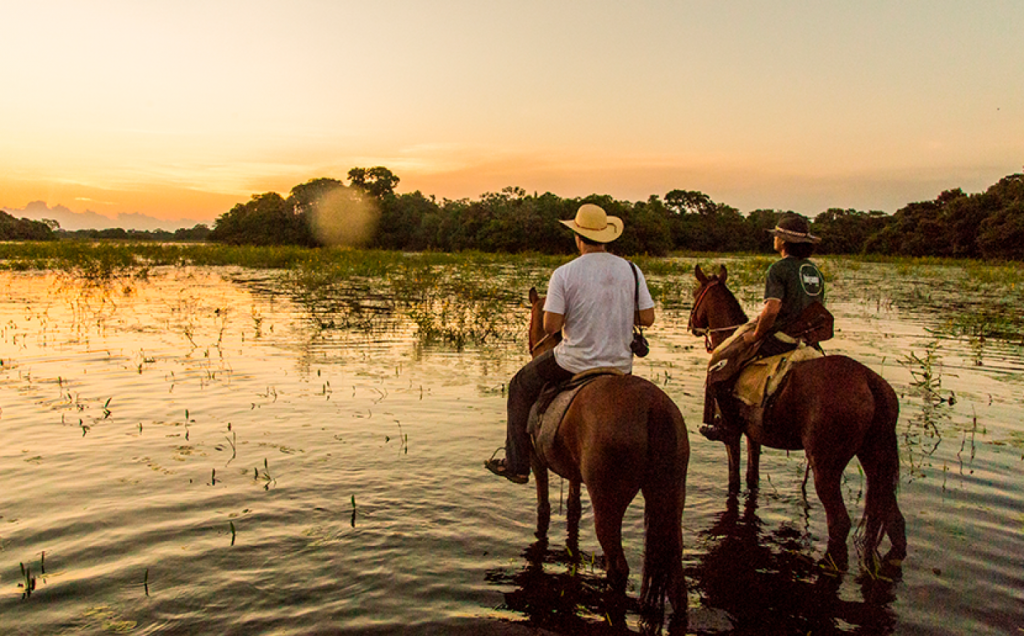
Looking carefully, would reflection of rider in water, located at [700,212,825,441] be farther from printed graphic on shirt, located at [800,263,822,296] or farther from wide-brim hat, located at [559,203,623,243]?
wide-brim hat, located at [559,203,623,243]

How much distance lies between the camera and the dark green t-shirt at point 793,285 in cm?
603

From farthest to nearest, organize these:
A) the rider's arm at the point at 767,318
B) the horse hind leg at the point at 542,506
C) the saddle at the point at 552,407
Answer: the rider's arm at the point at 767,318 → the horse hind leg at the point at 542,506 → the saddle at the point at 552,407

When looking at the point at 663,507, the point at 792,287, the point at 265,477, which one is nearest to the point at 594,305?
the point at 663,507

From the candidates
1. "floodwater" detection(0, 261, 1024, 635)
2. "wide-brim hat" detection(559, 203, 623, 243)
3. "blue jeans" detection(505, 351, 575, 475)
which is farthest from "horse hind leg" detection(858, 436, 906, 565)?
"wide-brim hat" detection(559, 203, 623, 243)

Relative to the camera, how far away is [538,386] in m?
5.54

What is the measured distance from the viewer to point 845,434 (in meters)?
5.20

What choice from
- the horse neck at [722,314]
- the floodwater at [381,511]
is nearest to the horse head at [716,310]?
the horse neck at [722,314]

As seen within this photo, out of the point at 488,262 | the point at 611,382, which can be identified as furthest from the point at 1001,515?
the point at 488,262

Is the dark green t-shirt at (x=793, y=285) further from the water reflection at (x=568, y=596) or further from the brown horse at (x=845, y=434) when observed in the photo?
the water reflection at (x=568, y=596)

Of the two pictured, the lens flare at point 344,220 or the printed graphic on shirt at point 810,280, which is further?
the lens flare at point 344,220

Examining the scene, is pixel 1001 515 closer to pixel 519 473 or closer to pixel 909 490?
pixel 909 490

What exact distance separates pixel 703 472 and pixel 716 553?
197 cm

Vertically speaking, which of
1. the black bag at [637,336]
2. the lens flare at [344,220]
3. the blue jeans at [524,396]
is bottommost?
the blue jeans at [524,396]

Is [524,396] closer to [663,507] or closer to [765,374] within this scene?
[663,507]
